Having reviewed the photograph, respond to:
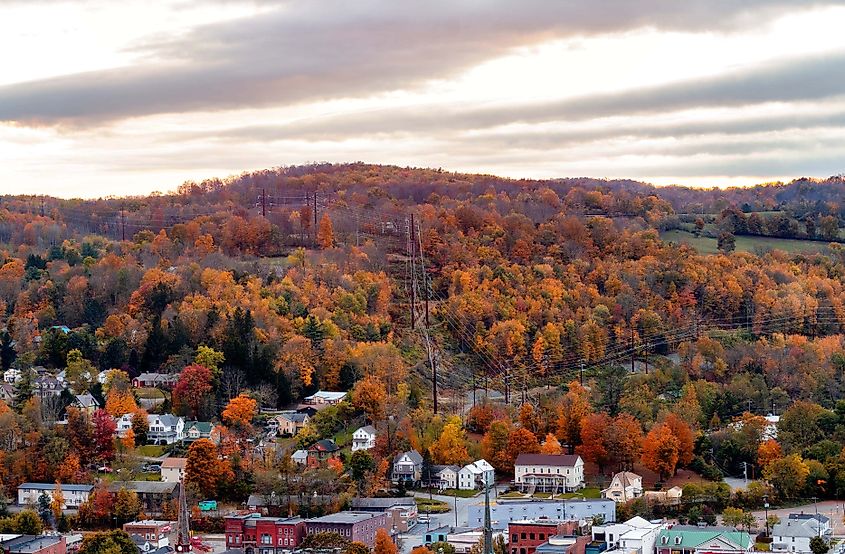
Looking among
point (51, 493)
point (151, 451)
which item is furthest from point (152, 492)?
point (151, 451)

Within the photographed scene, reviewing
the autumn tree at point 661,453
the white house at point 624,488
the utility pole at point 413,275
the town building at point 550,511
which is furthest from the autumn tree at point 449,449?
the utility pole at point 413,275

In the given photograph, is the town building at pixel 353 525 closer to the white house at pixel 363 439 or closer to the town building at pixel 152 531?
the town building at pixel 152 531

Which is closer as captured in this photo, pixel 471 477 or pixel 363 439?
pixel 471 477

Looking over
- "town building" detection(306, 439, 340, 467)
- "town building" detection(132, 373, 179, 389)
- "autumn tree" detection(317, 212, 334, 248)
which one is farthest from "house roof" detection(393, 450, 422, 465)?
"autumn tree" detection(317, 212, 334, 248)

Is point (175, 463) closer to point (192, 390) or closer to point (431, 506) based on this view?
point (192, 390)

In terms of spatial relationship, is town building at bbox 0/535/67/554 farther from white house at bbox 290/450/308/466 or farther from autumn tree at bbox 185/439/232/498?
white house at bbox 290/450/308/466

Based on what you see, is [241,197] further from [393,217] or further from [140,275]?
[140,275]
